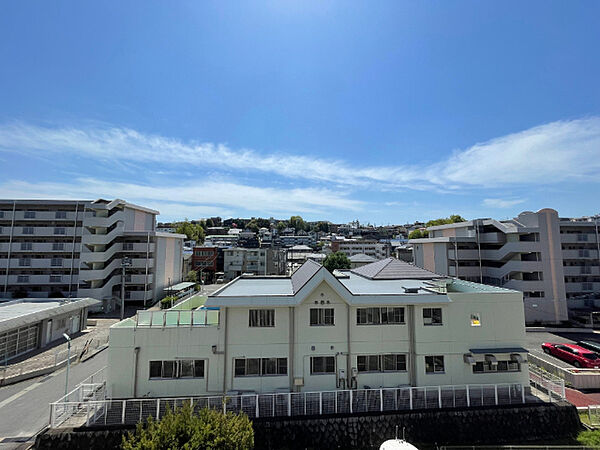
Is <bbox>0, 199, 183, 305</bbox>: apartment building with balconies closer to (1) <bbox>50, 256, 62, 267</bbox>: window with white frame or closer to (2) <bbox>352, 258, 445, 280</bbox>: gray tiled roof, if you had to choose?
(1) <bbox>50, 256, 62, 267</bbox>: window with white frame

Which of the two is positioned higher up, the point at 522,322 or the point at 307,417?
the point at 522,322

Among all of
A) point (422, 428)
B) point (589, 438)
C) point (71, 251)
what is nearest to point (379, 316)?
point (422, 428)

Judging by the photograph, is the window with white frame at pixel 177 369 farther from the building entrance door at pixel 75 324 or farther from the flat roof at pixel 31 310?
the building entrance door at pixel 75 324

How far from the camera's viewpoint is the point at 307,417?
39.6ft

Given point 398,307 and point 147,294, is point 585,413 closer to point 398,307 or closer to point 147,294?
point 398,307

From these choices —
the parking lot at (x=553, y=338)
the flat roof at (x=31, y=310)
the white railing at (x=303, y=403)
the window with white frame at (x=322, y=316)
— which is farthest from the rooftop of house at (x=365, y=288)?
the flat roof at (x=31, y=310)

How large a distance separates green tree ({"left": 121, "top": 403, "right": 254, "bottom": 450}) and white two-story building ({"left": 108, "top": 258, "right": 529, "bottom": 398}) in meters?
5.01

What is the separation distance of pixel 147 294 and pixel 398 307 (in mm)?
32283

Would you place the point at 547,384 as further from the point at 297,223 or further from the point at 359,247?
the point at 297,223

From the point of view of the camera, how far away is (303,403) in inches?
505

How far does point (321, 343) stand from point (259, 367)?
3113mm

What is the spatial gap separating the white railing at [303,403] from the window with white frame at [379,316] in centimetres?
293

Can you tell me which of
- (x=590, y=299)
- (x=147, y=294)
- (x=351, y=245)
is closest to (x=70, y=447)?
(x=147, y=294)

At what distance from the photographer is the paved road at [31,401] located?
464 inches
